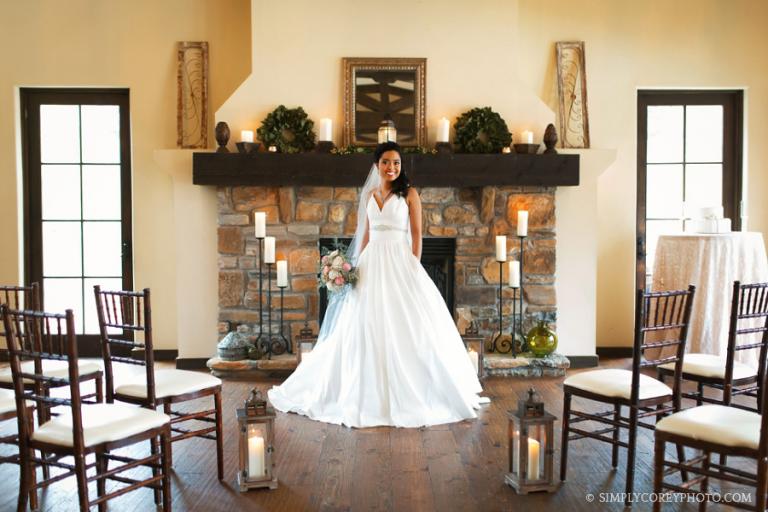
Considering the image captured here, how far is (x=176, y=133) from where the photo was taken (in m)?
6.67

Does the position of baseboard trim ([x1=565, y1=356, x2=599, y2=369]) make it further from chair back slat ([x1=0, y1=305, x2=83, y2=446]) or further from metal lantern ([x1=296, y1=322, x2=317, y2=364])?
chair back slat ([x1=0, y1=305, x2=83, y2=446])

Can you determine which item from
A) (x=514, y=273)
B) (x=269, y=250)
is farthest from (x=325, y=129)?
(x=514, y=273)

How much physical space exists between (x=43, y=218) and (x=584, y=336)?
5211 mm

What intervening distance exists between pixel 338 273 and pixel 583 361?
8.97ft

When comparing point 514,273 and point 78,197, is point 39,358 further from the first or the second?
point 78,197

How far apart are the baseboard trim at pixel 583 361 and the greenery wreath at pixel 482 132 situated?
2.01 metres

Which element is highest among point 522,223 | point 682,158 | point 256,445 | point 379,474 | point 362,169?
point 682,158

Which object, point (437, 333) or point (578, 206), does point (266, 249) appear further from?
point (578, 206)

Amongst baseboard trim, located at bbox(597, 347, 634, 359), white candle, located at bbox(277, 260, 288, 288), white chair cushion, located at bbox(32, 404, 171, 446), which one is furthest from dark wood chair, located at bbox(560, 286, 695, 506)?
baseboard trim, located at bbox(597, 347, 634, 359)

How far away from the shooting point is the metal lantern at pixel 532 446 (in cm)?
338

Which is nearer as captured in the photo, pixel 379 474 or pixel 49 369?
pixel 379 474

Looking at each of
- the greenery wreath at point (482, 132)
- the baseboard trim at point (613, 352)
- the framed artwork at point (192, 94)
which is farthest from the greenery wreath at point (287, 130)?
the baseboard trim at point (613, 352)

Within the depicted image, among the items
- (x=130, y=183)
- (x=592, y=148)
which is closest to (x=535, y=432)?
(x=592, y=148)

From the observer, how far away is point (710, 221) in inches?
239
